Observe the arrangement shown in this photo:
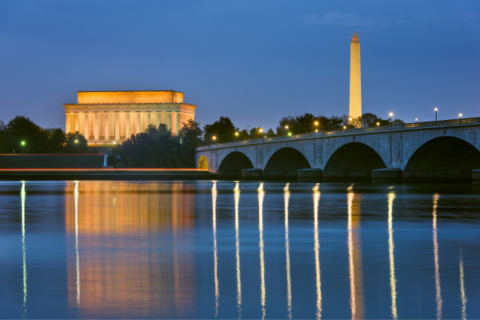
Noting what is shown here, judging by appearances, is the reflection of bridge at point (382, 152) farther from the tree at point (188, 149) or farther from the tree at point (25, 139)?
the tree at point (25, 139)

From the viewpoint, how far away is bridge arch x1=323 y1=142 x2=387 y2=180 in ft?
264

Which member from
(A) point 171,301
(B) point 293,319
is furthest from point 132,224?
(B) point 293,319

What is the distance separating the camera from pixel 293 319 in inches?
328

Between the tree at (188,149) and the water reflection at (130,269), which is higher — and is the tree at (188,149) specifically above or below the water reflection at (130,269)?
above

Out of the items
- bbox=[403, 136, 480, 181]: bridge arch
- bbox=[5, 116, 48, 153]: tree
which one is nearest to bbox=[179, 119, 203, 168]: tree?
bbox=[5, 116, 48, 153]: tree

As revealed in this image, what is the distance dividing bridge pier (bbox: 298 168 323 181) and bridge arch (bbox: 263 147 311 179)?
10.7 m

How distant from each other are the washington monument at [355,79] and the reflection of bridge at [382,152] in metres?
22.6

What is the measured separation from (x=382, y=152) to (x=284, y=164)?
33.8m

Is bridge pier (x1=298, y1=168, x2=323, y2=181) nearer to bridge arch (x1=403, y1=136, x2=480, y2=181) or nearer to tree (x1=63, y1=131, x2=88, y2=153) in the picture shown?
bridge arch (x1=403, y1=136, x2=480, y2=181)

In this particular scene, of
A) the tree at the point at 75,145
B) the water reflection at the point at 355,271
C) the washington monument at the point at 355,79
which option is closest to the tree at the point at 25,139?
the tree at the point at 75,145

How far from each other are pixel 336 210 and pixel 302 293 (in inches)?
759

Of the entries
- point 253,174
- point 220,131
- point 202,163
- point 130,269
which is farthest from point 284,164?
point 130,269

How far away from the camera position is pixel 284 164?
10269 centimetres

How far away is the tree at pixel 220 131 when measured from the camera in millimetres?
168625
